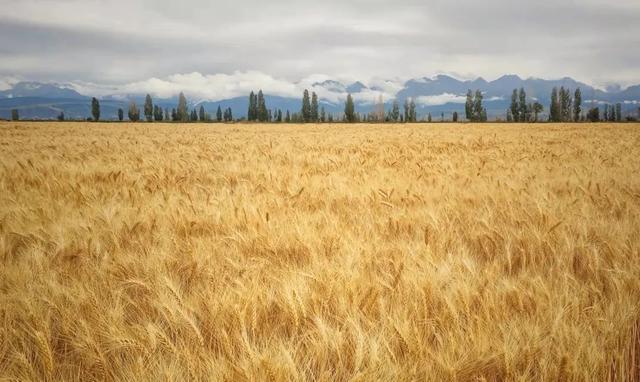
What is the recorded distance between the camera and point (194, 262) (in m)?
2.15

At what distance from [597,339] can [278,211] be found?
2648 mm

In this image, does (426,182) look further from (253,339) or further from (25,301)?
(25,301)

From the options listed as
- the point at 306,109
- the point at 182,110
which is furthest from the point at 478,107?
the point at 182,110

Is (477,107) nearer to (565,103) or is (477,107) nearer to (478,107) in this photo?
(478,107)

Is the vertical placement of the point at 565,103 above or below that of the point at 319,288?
above

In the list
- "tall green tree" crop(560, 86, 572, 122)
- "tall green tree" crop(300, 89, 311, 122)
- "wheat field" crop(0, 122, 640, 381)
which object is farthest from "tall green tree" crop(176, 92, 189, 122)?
"wheat field" crop(0, 122, 640, 381)

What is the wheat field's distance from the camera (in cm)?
128

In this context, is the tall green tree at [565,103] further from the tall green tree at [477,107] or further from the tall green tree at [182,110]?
the tall green tree at [182,110]

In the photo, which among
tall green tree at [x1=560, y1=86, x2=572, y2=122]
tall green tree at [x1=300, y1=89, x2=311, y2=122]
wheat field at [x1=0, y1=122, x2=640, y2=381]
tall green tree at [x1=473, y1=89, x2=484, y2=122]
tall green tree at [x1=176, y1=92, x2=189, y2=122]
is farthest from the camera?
tall green tree at [x1=176, y1=92, x2=189, y2=122]

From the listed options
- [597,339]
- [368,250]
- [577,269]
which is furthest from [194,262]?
[577,269]

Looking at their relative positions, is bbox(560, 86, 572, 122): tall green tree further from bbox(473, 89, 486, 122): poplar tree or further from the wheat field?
the wheat field

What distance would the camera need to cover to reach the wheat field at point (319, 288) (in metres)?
1.28

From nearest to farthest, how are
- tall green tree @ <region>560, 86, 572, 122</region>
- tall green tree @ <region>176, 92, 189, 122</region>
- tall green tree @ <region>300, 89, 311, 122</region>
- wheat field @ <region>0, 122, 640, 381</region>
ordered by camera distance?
wheat field @ <region>0, 122, 640, 381</region>, tall green tree @ <region>560, 86, 572, 122</region>, tall green tree @ <region>300, 89, 311, 122</region>, tall green tree @ <region>176, 92, 189, 122</region>

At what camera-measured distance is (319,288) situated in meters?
1.84
